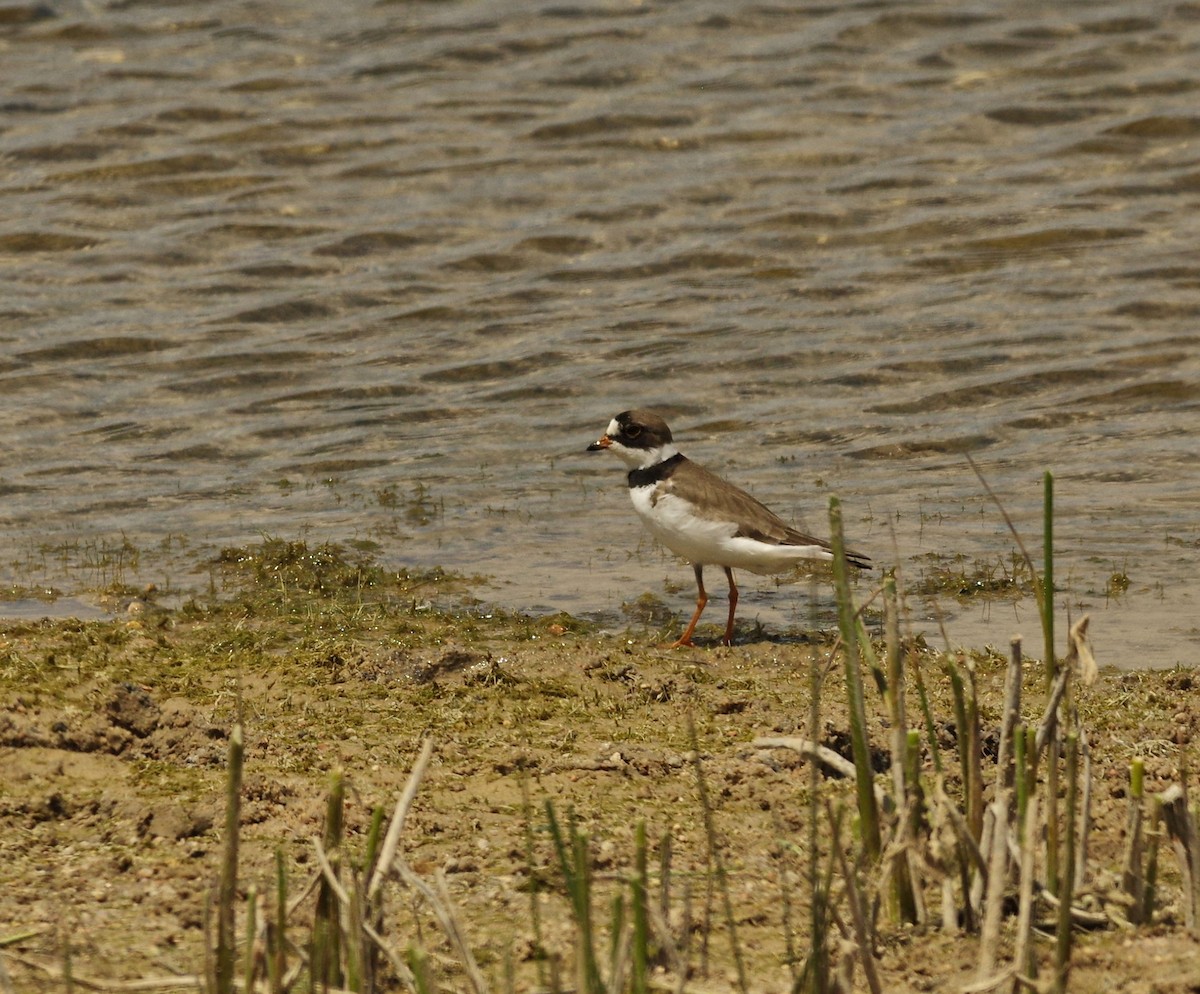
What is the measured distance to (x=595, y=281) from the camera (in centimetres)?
1427

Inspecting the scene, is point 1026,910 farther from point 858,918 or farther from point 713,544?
point 713,544

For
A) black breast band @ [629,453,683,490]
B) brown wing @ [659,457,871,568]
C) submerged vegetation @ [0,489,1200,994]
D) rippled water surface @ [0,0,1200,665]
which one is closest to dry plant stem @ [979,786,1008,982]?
submerged vegetation @ [0,489,1200,994]

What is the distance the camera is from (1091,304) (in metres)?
13.4

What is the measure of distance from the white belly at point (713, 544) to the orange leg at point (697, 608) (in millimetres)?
109

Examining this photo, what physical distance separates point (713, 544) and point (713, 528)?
99 mm

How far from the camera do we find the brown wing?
8234 millimetres

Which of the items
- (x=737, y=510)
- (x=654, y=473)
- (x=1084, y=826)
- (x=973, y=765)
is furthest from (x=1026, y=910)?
(x=654, y=473)

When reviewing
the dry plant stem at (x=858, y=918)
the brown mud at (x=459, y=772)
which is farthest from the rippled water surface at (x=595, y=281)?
the dry plant stem at (x=858, y=918)

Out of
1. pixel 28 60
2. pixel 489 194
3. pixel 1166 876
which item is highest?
pixel 28 60

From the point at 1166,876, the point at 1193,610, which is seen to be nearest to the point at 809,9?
the point at 1193,610

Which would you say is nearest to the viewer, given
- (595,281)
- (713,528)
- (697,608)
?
(713,528)

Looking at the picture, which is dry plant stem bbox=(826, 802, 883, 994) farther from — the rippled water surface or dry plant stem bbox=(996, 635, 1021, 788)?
the rippled water surface

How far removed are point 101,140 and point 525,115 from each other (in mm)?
4064

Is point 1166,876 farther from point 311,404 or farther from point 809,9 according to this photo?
point 809,9
